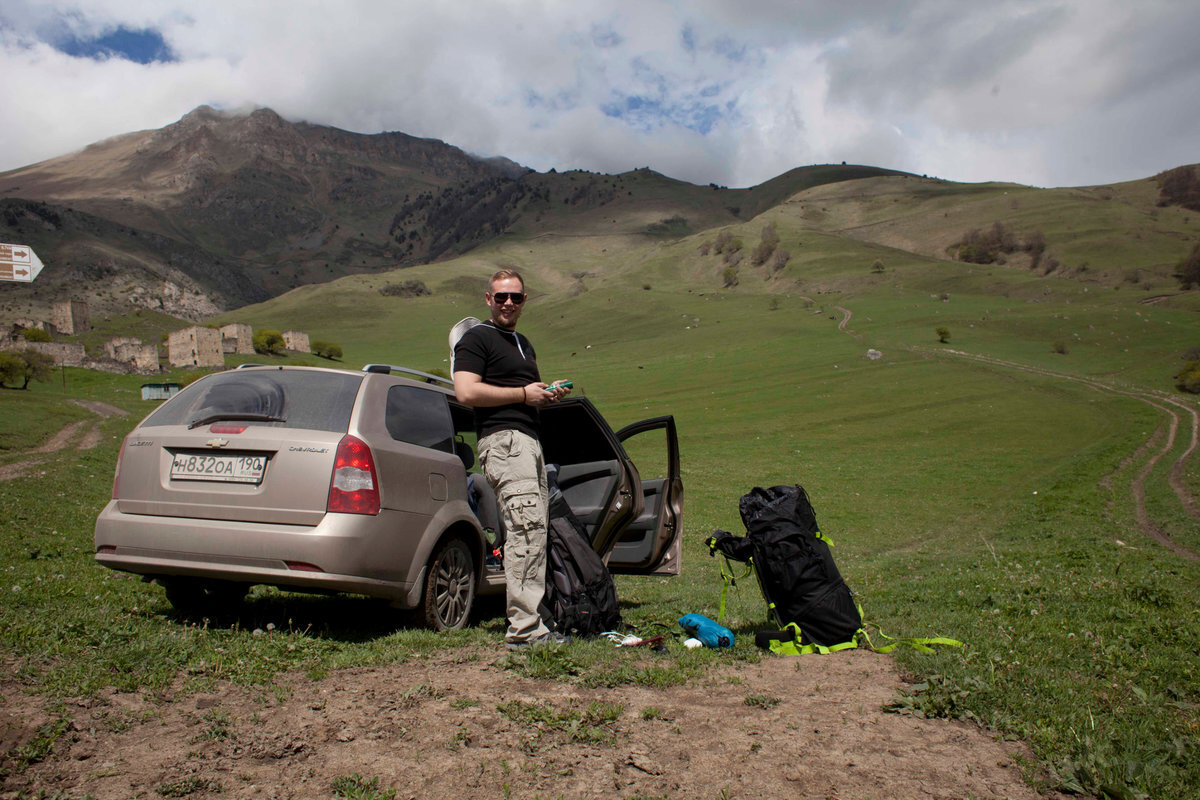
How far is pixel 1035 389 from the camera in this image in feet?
143

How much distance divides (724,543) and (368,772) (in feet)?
10.7

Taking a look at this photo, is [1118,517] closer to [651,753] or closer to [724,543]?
[724,543]

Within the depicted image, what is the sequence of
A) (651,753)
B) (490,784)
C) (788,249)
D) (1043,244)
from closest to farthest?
(490,784) < (651,753) < (1043,244) < (788,249)

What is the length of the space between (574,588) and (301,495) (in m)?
1.94

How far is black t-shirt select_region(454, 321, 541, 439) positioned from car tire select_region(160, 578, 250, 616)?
2.54 meters

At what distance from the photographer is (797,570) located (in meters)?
5.10

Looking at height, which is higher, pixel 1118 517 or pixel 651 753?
pixel 651 753

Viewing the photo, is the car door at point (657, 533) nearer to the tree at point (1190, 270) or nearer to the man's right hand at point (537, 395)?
the man's right hand at point (537, 395)

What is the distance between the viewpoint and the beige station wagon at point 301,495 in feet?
14.5

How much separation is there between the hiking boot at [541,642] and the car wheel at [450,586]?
645mm

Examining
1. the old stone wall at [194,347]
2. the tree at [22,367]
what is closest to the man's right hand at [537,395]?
the tree at [22,367]

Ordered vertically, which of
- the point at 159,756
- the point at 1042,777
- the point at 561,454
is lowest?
the point at 1042,777

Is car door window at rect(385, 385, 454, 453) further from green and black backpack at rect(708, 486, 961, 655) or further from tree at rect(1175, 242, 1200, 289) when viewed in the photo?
tree at rect(1175, 242, 1200, 289)

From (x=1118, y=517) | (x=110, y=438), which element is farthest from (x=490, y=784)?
(x=110, y=438)
